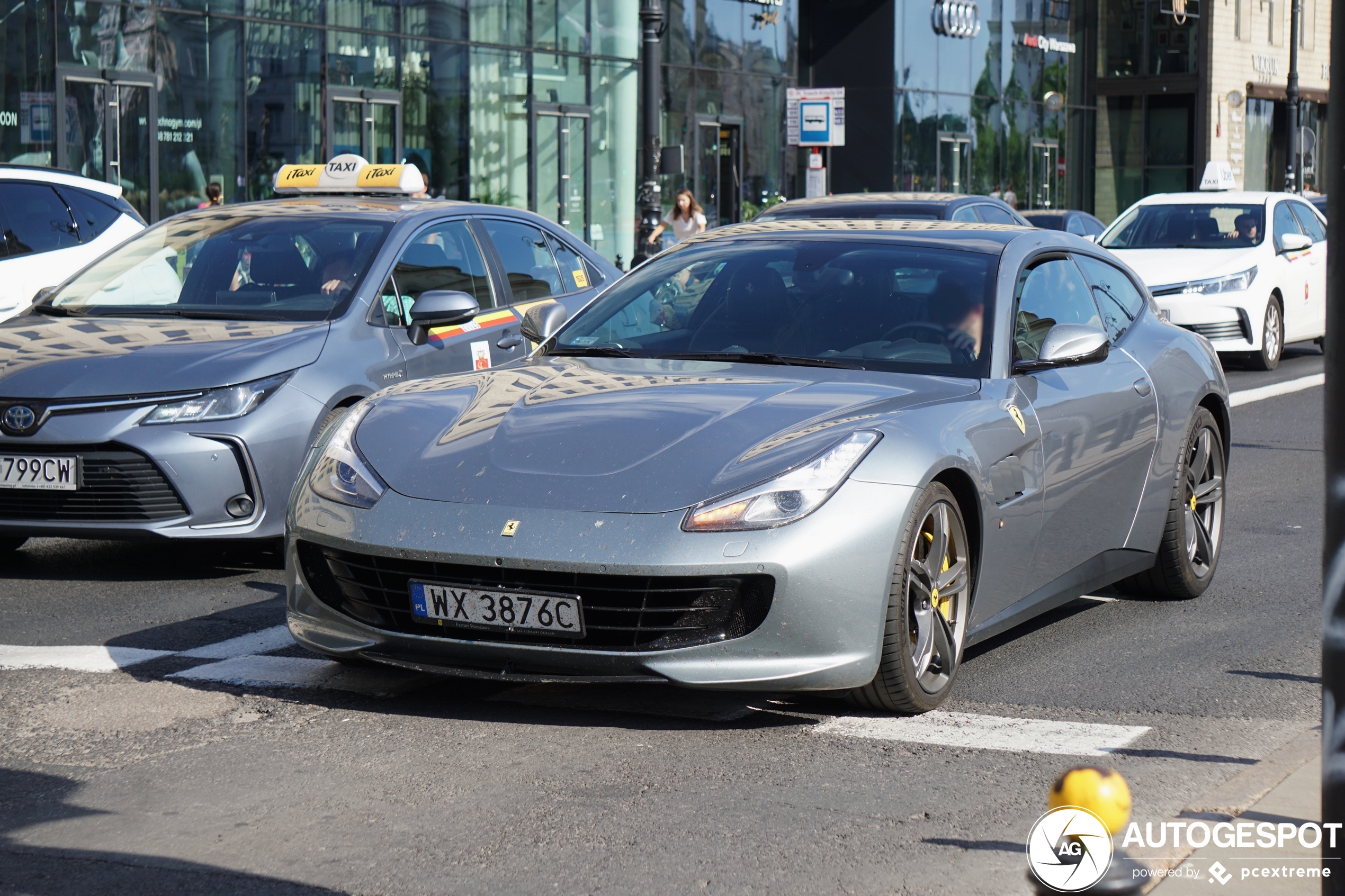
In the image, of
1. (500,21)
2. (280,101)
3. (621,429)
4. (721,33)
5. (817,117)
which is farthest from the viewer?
(721,33)

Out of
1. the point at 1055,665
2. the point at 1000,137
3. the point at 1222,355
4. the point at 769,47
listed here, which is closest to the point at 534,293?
the point at 1055,665

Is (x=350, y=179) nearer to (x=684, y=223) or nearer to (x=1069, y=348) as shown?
(x=1069, y=348)

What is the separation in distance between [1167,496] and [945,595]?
1.76m

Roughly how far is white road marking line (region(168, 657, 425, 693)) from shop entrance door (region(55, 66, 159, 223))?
641 inches

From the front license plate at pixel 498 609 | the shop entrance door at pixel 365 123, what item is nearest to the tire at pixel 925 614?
the front license plate at pixel 498 609

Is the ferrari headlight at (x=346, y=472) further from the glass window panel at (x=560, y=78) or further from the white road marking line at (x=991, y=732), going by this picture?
the glass window panel at (x=560, y=78)

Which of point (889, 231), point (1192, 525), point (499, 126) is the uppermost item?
point (499, 126)

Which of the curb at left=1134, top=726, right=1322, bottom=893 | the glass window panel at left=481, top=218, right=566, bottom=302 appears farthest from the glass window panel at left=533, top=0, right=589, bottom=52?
the curb at left=1134, top=726, right=1322, bottom=893

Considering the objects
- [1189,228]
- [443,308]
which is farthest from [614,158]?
[443,308]

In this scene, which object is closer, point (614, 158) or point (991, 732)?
point (991, 732)

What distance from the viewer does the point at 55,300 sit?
835 cm

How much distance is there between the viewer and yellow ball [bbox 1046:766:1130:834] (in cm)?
216

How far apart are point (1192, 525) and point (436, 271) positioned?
3756 millimetres

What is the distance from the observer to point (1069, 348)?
5484mm
